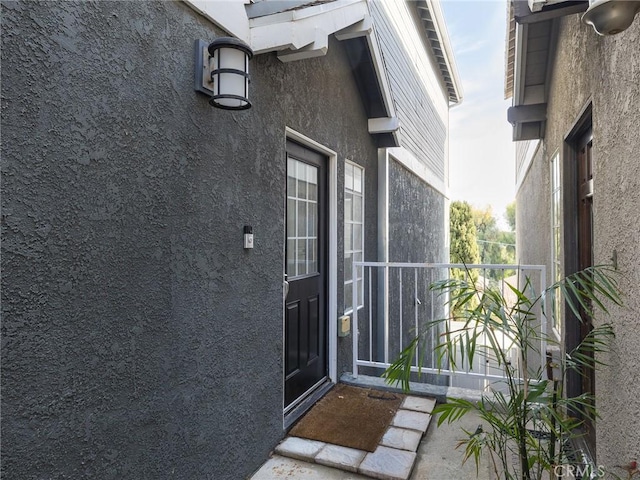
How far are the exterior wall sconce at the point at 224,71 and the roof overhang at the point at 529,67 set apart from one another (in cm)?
209

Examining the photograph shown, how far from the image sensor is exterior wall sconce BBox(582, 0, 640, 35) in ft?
4.73

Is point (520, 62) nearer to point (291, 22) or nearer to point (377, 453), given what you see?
point (291, 22)

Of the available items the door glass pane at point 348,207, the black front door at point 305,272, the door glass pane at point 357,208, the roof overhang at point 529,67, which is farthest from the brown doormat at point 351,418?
the roof overhang at point 529,67

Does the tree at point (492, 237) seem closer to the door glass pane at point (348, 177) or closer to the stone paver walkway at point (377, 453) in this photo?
the door glass pane at point (348, 177)

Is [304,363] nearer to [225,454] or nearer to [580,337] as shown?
[225,454]

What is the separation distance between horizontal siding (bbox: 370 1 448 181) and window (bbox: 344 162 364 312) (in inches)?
61.4

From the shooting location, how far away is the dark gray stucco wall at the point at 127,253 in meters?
1.42

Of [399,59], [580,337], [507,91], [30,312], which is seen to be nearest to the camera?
[30,312]

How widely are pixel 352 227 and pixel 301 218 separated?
1.31 m

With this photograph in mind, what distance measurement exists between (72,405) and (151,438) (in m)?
0.50

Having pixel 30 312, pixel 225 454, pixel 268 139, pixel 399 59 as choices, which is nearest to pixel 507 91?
pixel 399 59

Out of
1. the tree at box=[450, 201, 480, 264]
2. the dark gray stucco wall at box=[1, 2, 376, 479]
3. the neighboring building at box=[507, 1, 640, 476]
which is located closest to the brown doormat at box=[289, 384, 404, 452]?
the dark gray stucco wall at box=[1, 2, 376, 479]

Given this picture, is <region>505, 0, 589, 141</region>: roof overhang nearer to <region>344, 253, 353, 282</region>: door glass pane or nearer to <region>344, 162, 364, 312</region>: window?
<region>344, 162, 364, 312</region>: window

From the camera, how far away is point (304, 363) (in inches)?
144
